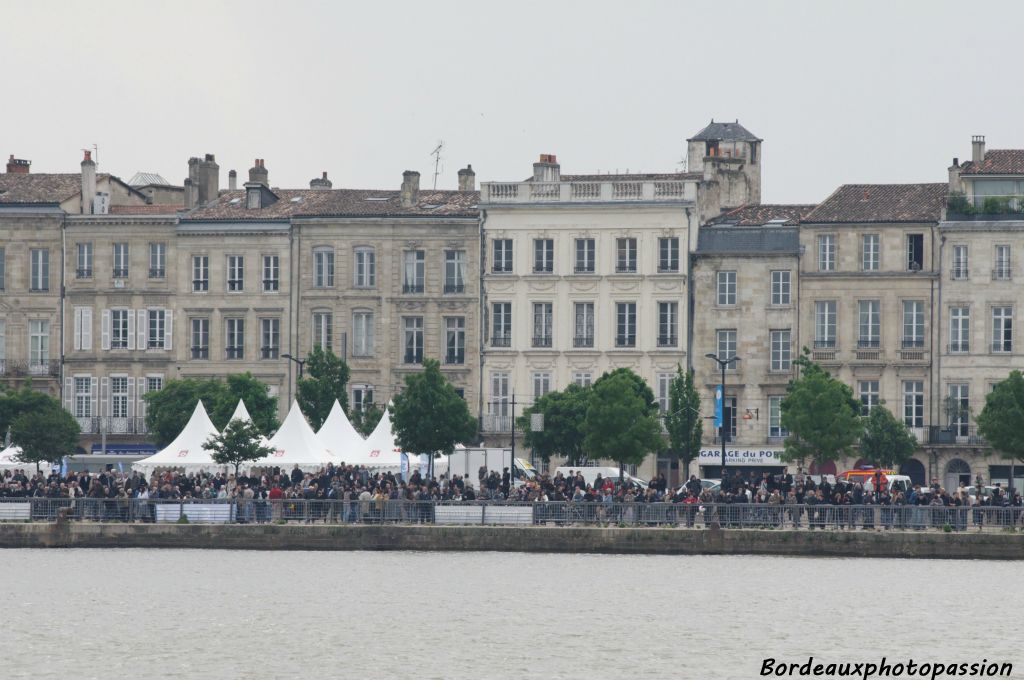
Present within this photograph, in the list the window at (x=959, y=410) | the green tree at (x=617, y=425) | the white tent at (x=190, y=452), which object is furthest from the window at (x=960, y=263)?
the white tent at (x=190, y=452)

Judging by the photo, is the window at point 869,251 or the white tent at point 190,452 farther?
the window at point 869,251

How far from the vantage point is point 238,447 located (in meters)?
65.6

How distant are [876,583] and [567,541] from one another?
28.3 feet

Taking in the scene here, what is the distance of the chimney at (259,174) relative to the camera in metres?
89.4

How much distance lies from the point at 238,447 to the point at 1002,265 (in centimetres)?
2623

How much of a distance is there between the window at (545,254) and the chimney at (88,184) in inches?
577

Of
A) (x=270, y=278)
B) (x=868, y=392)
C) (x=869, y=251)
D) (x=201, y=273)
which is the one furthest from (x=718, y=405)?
(x=201, y=273)

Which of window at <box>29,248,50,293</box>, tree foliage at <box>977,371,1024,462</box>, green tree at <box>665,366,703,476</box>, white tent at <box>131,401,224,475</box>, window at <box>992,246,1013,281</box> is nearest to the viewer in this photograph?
white tent at <box>131,401,224,475</box>

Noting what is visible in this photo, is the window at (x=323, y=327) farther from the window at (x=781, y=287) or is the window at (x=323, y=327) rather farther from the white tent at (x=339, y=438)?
the white tent at (x=339, y=438)

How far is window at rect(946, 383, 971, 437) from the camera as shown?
80.2m

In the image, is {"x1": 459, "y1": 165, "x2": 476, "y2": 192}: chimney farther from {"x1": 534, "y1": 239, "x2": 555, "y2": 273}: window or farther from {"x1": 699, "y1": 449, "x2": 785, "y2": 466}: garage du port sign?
{"x1": 699, "y1": 449, "x2": 785, "y2": 466}: garage du port sign

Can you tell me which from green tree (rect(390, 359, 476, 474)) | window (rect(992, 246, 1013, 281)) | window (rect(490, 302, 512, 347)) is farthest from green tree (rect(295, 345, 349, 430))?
window (rect(992, 246, 1013, 281))

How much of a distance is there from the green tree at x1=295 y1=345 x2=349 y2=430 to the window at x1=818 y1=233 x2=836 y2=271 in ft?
48.3

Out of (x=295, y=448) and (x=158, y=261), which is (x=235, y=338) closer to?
(x=158, y=261)
